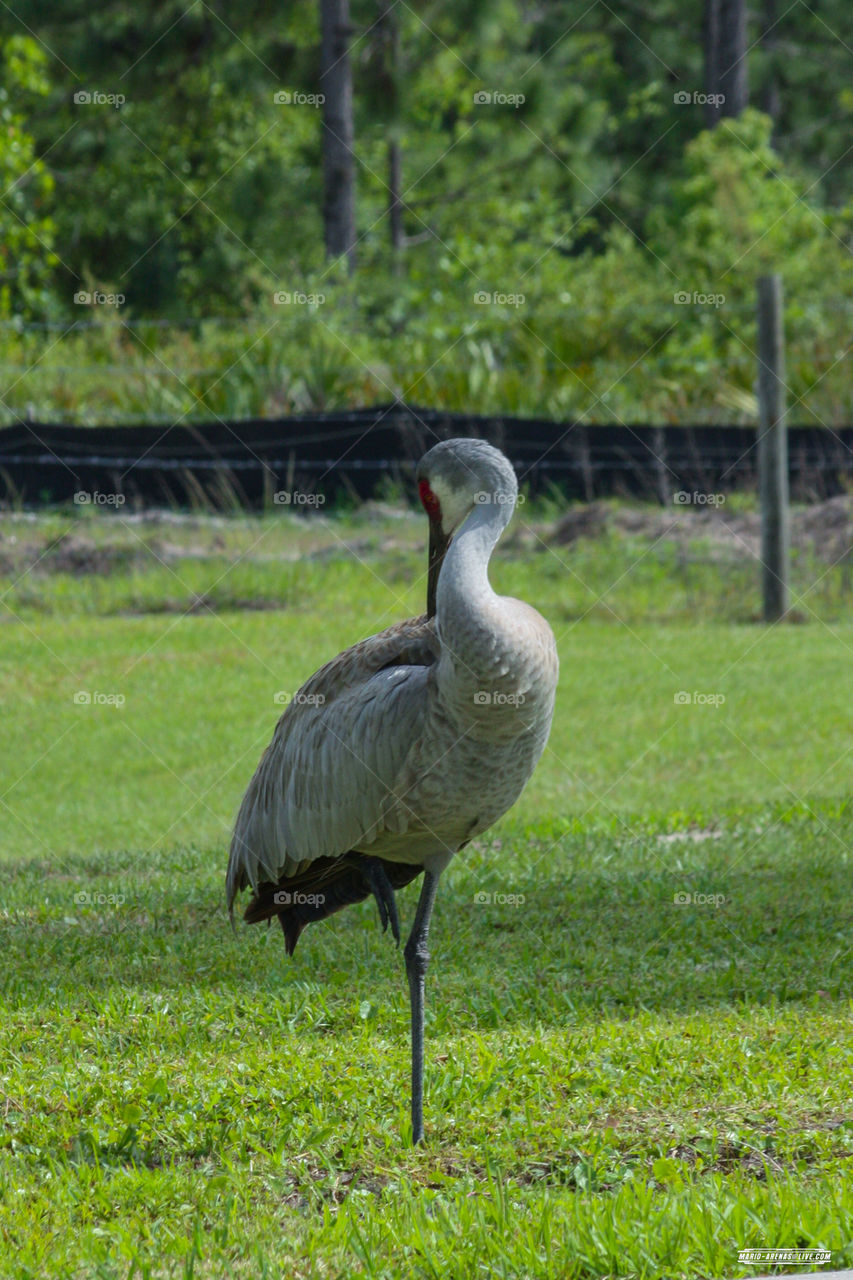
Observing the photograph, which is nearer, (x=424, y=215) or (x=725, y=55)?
(x=725, y=55)

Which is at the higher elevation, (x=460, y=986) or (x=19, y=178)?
(x=19, y=178)

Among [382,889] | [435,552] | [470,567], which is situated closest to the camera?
[470,567]

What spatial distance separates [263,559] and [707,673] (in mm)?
3964

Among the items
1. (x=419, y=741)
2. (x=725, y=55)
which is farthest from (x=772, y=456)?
(x=725, y=55)

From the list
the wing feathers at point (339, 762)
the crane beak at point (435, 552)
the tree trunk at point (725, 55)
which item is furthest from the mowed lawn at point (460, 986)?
the tree trunk at point (725, 55)

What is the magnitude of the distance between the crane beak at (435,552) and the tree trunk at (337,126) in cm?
1181

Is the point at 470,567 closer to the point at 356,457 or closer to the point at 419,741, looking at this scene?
the point at 419,741

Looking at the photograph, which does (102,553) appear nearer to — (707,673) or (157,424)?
(157,424)

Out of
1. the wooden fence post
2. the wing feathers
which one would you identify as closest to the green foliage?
the wooden fence post

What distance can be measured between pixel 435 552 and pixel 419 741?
607 millimetres

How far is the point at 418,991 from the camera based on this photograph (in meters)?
4.26

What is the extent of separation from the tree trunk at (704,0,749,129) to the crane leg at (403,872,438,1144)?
1888 cm

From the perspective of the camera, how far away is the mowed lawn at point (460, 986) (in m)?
3.46

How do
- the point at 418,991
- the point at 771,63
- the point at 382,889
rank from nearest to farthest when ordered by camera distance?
1. the point at 418,991
2. the point at 382,889
3. the point at 771,63
